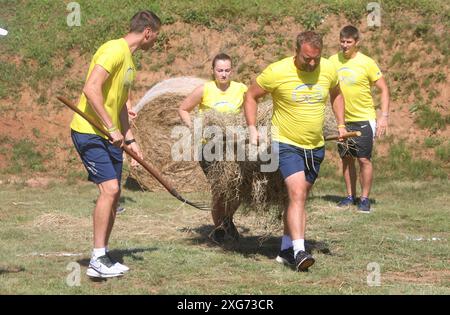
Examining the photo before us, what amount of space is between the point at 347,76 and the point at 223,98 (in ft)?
9.66

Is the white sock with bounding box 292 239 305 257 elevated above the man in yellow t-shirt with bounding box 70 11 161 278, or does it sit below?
below

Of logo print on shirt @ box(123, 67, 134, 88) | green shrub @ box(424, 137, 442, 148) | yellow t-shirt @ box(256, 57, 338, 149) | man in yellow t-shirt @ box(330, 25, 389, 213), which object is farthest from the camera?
green shrub @ box(424, 137, 442, 148)

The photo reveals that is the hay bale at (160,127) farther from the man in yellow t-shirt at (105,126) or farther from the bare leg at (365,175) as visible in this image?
the man in yellow t-shirt at (105,126)

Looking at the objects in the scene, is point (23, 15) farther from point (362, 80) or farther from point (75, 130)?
point (75, 130)

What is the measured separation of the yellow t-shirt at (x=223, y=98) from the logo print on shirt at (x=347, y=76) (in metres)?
2.67

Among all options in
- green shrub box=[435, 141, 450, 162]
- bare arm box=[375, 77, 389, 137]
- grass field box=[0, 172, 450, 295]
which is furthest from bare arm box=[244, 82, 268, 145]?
green shrub box=[435, 141, 450, 162]

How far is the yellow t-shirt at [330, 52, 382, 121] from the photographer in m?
10.8

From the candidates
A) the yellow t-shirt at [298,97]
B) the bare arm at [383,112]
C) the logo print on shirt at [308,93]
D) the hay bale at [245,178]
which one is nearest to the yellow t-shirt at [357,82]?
the bare arm at [383,112]

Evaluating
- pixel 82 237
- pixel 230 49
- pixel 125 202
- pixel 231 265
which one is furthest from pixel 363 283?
pixel 230 49

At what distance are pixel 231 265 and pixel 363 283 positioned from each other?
1264 mm

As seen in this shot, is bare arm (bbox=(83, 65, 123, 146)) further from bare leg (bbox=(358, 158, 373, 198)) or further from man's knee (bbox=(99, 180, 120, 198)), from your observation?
bare leg (bbox=(358, 158, 373, 198))

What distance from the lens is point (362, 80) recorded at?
10.9m

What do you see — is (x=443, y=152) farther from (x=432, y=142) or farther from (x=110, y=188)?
(x=110, y=188)

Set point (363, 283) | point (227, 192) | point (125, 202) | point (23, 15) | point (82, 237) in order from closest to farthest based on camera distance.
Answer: point (363, 283)
point (227, 192)
point (82, 237)
point (125, 202)
point (23, 15)
